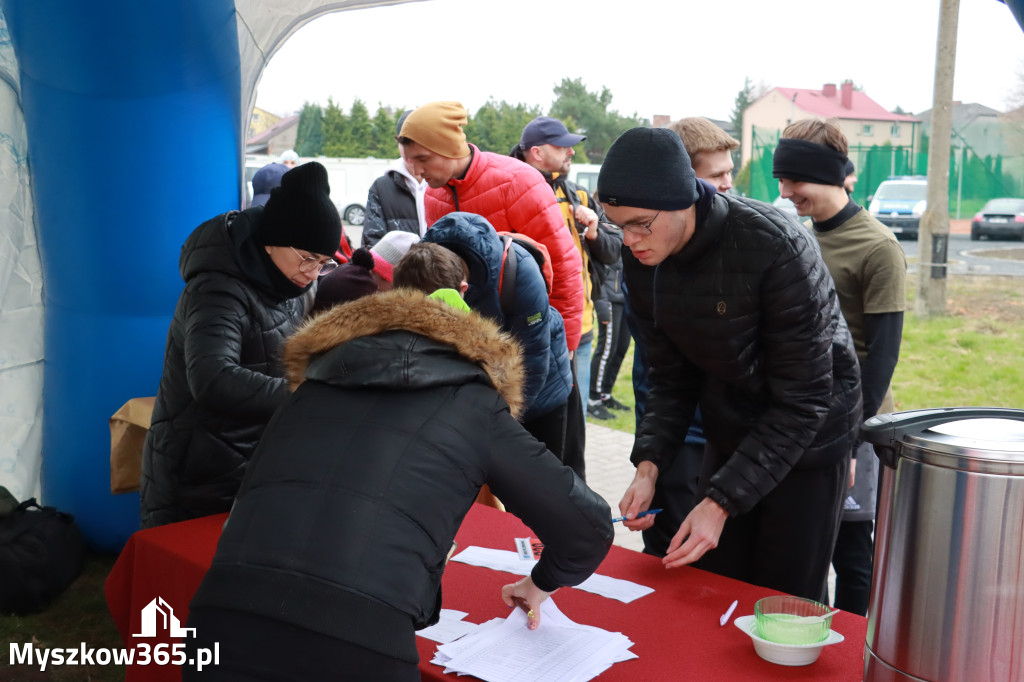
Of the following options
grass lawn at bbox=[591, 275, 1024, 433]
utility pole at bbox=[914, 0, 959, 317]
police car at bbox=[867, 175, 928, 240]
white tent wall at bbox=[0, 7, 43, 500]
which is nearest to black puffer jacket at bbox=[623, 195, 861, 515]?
white tent wall at bbox=[0, 7, 43, 500]

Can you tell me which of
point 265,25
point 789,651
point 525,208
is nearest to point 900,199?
point 525,208

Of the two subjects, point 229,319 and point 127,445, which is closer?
point 229,319

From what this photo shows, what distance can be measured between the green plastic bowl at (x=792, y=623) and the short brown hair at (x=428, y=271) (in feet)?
3.78

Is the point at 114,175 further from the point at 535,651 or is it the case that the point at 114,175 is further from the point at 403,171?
the point at 535,651

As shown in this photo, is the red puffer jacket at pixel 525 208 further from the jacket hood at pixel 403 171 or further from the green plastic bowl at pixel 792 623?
the green plastic bowl at pixel 792 623

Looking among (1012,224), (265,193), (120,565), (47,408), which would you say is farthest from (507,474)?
(1012,224)

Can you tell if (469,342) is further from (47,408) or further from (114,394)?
(47,408)

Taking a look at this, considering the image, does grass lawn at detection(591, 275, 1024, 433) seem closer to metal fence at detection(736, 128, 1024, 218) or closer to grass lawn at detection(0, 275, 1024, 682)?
grass lawn at detection(0, 275, 1024, 682)

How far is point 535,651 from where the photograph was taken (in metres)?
1.45

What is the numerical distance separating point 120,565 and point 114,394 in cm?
148

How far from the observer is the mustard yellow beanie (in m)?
3.24

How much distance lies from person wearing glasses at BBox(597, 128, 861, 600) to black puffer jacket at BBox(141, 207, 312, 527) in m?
0.98

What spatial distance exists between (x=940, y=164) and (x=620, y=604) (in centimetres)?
745

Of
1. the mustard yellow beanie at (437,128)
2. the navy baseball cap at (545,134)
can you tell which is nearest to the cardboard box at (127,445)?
the mustard yellow beanie at (437,128)
